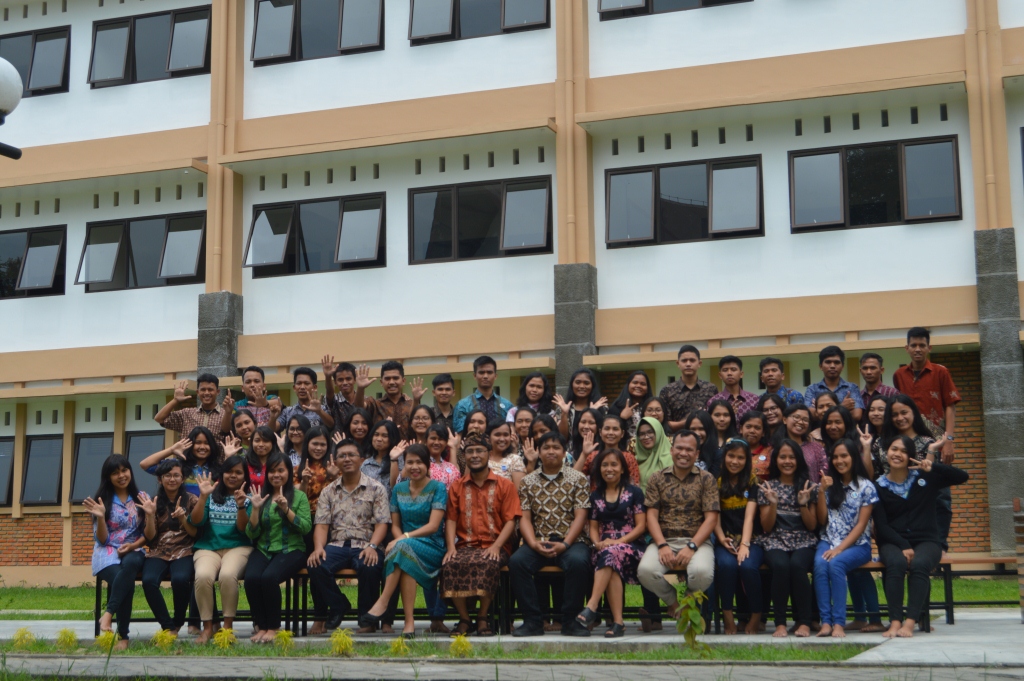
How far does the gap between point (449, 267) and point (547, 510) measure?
27.5ft

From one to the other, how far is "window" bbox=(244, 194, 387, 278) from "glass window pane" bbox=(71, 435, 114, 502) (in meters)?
3.97

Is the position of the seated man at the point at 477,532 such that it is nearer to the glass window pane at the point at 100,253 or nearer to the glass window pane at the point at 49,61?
the glass window pane at the point at 100,253

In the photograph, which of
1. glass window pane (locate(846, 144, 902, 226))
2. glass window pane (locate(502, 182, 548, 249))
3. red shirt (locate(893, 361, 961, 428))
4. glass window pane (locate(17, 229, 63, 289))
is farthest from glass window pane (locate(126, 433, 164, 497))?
red shirt (locate(893, 361, 961, 428))

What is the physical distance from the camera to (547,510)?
1024 cm

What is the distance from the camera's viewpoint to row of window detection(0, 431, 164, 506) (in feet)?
65.6

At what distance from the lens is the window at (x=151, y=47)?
20.2 metres

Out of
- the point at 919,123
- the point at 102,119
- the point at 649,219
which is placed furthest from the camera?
the point at 102,119

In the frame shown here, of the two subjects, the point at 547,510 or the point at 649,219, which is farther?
the point at 649,219

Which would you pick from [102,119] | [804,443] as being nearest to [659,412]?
[804,443]

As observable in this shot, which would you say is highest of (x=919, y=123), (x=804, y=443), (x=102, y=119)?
(x=102, y=119)

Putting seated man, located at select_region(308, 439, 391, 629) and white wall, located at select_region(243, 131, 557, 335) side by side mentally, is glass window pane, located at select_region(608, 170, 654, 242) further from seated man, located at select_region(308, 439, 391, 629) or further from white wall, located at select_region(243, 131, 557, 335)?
seated man, located at select_region(308, 439, 391, 629)

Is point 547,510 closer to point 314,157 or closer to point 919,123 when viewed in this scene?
point 919,123

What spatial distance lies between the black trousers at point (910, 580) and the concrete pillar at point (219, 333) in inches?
472

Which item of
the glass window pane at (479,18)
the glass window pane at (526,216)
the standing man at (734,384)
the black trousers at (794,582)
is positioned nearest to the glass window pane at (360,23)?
the glass window pane at (479,18)
